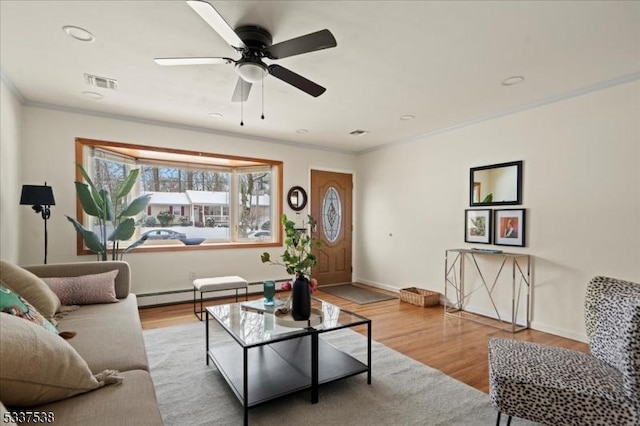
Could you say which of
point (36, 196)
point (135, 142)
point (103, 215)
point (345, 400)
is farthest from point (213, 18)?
point (135, 142)

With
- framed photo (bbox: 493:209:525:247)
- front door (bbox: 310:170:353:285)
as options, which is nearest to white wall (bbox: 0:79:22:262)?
front door (bbox: 310:170:353:285)

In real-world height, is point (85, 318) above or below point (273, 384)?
above

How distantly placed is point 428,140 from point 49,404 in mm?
4922

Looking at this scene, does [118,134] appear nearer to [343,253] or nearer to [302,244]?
[302,244]

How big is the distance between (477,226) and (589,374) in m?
2.70

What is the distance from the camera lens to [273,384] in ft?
7.00

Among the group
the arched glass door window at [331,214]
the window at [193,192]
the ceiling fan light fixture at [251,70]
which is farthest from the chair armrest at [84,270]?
the arched glass door window at [331,214]

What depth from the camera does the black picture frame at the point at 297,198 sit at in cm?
549

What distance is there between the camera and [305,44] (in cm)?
193

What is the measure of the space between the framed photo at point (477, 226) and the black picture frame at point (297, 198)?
8.78 feet

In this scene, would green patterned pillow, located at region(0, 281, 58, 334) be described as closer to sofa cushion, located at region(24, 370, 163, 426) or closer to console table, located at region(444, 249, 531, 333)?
sofa cushion, located at region(24, 370, 163, 426)

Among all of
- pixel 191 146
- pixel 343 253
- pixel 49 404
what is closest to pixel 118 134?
pixel 191 146

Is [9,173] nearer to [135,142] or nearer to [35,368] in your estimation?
[135,142]

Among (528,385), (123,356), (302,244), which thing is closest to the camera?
(528,385)
